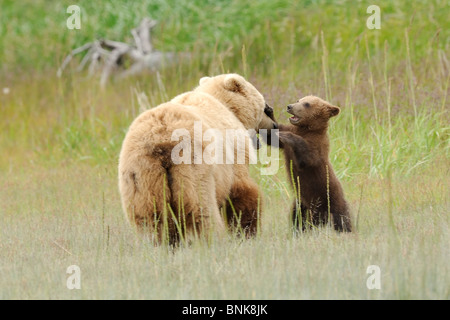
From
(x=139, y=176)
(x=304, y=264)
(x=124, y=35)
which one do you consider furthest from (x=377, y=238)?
(x=124, y=35)

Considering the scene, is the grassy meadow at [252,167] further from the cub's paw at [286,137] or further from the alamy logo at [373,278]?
the cub's paw at [286,137]

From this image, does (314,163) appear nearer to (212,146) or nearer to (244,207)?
(244,207)

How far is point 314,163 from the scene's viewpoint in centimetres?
653

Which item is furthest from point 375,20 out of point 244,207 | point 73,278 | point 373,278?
point 73,278

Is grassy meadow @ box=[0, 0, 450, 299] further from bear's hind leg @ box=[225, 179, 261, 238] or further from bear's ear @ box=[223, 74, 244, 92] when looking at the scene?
bear's ear @ box=[223, 74, 244, 92]

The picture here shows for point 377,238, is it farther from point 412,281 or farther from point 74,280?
point 74,280

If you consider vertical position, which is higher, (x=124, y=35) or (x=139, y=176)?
(x=124, y=35)

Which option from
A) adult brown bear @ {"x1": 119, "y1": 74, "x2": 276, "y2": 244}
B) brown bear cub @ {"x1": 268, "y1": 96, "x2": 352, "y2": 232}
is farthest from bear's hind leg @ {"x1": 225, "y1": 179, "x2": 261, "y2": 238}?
brown bear cub @ {"x1": 268, "y1": 96, "x2": 352, "y2": 232}

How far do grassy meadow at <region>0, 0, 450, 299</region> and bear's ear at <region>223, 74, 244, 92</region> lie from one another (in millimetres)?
1245

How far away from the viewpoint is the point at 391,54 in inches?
445

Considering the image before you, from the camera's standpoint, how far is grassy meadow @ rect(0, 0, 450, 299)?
469cm

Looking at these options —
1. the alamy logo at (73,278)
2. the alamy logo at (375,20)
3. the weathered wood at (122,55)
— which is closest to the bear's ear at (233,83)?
the alamy logo at (73,278)
